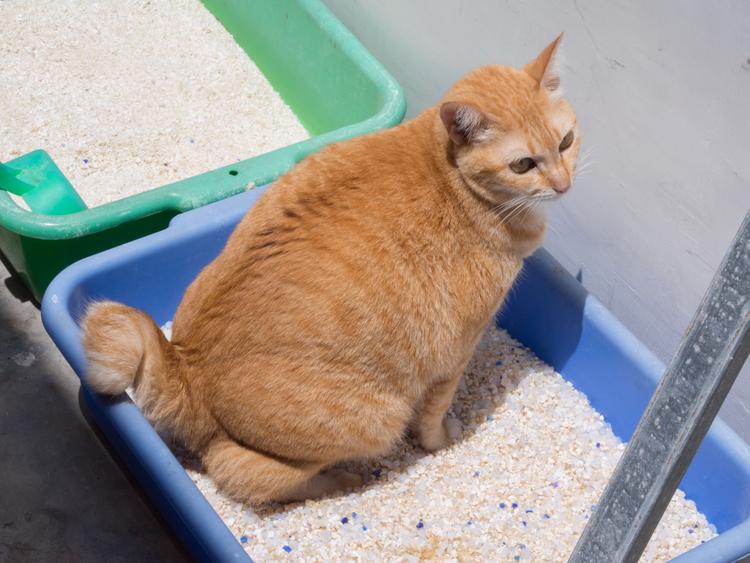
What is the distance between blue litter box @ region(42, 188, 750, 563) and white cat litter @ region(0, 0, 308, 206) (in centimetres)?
44

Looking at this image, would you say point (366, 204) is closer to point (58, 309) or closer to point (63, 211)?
point (58, 309)

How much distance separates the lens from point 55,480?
6.24ft

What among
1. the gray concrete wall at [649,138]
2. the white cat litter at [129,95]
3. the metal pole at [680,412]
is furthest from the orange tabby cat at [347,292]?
the white cat litter at [129,95]

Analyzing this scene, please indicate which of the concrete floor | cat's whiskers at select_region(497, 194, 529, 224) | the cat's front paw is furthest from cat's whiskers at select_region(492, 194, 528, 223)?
the concrete floor

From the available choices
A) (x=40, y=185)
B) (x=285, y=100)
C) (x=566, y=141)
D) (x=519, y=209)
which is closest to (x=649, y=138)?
Result: (x=566, y=141)

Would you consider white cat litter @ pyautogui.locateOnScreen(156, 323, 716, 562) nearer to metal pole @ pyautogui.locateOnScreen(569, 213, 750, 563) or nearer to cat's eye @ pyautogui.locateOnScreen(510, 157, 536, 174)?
cat's eye @ pyautogui.locateOnScreen(510, 157, 536, 174)

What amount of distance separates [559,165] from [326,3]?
1510 mm

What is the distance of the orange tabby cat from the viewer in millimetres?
1535

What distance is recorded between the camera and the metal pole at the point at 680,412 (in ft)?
2.42

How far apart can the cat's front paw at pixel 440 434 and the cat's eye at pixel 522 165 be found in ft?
1.87

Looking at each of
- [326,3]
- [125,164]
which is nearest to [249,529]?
[125,164]

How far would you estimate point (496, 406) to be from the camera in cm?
196

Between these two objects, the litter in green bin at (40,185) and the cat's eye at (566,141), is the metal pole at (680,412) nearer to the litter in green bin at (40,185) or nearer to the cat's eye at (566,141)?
the cat's eye at (566,141)

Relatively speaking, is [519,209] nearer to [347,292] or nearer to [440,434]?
[347,292]
